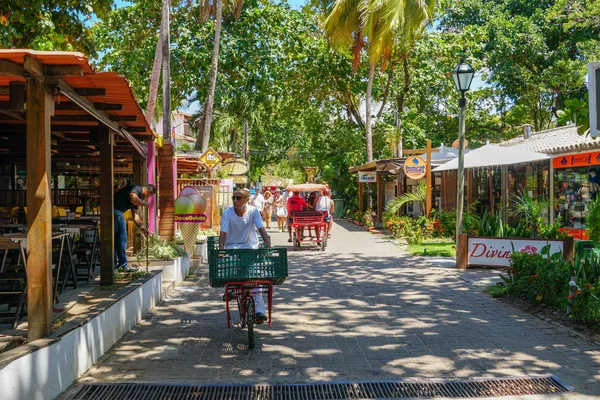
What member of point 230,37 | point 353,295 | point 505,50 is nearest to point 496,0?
point 505,50

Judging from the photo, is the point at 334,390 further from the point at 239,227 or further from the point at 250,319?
the point at 239,227

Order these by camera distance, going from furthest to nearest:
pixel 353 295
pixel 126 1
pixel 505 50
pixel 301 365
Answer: pixel 505 50 < pixel 126 1 < pixel 353 295 < pixel 301 365

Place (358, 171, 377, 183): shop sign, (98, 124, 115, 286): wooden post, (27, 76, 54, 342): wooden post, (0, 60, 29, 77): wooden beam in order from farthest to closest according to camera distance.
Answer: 1. (358, 171, 377, 183): shop sign
2. (98, 124, 115, 286): wooden post
3. (27, 76, 54, 342): wooden post
4. (0, 60, 29, 77): wooden beam

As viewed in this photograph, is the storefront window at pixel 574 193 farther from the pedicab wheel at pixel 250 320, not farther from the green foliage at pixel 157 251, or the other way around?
the pedicab wheel at pixel 250 320

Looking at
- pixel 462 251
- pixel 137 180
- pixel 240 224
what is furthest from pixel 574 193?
pixel 240 224

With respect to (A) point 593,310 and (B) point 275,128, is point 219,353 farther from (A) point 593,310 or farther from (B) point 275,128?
(B) point 275,128

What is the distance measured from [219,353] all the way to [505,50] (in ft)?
90.1

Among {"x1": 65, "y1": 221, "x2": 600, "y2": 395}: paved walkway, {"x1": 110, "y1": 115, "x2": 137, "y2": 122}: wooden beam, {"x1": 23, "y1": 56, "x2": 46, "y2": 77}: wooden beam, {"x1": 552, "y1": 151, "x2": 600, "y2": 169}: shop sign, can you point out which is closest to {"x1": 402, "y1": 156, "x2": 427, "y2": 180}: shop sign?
{"x1": 552, "y1": 151, "x2": 600, "y2": 169}: shop sign

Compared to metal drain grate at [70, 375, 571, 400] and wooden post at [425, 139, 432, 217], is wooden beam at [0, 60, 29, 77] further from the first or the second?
wooden post at [425, 139, 432, 217]

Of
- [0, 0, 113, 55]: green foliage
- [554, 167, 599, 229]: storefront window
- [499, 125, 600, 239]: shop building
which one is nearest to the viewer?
[0, 0, 113, 55]: green foliage

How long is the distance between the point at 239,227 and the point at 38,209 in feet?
8.43

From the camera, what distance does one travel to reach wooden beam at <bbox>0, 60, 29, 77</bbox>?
4.59 meters

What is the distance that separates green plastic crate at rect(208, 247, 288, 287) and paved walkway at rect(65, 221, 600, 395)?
798mm

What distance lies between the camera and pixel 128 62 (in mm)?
24562
